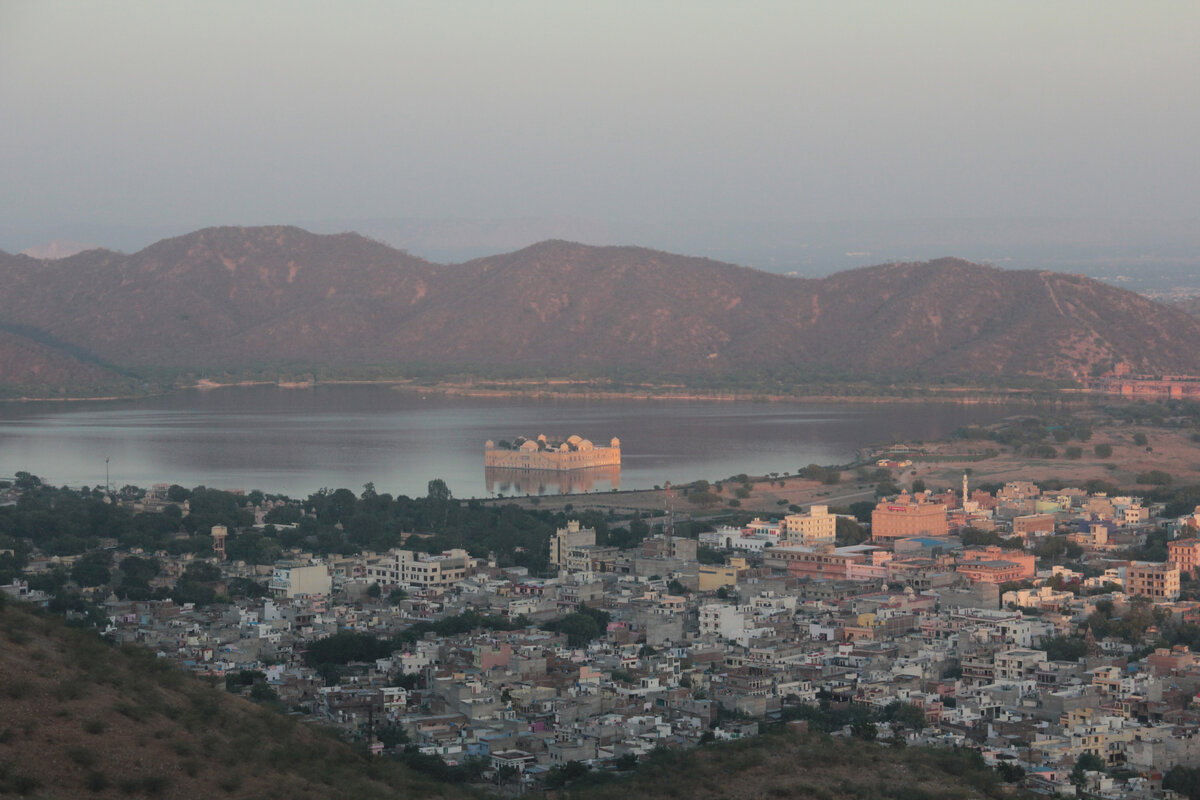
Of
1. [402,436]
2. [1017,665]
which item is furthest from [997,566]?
[402,436]

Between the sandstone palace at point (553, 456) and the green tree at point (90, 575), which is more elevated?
the sandstone palace at point (553, 456)

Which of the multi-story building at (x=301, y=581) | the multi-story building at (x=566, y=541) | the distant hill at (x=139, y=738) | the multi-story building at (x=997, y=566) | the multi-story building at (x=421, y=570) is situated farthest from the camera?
the multi-story building at (x=566, y=541)

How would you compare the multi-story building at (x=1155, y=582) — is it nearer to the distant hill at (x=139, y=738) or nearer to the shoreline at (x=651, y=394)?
the distant hill at (x=139, y=738)

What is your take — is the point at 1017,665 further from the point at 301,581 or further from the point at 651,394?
the point at 651,394

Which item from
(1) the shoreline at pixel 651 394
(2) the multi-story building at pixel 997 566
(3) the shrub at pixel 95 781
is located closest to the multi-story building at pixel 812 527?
(2) the multi-story building at pixel 997 566

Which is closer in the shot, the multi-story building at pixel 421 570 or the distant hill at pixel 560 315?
the multi-story building at pixel 421 570

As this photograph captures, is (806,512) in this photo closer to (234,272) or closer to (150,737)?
(150,737)
